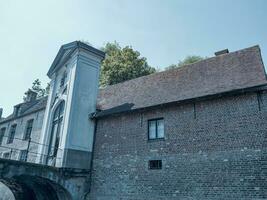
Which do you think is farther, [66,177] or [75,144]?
[75,144]

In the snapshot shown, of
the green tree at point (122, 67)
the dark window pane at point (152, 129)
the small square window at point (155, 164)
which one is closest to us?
the small square window at point (155, 164)

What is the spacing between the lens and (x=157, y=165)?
1034 centimetres

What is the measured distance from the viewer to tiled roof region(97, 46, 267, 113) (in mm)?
10102

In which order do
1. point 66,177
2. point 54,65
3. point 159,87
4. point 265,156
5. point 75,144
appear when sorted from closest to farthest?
point 265,156, point 66,177, point 75,144, point 159,87, point 54,65

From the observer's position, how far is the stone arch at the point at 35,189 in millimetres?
11875

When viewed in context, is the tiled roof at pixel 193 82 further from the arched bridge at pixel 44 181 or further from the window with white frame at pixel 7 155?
the window with white frame at pixel 7 155

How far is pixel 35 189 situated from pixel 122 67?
15597 millimetres

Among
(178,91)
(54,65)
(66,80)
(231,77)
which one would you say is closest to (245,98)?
(231,77)

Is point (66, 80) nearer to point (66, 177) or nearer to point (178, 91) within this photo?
point (66, 177)

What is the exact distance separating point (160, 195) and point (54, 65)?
11100 millimetres

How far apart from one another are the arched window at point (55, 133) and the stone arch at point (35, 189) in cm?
120

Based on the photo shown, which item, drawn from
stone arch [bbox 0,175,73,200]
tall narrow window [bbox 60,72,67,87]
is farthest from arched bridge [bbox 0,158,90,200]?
tall narrow window [bbox 60,72,67,87]

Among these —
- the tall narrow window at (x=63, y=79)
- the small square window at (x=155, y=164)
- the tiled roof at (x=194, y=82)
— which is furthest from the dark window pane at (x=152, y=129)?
the tall narrow window at (x=63, y=79)

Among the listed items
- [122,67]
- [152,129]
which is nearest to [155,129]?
[152,129]
